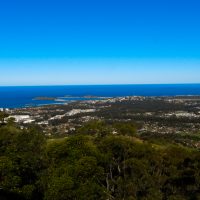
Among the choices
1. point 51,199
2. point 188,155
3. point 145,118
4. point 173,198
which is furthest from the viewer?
point 145,118

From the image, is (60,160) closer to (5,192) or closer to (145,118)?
(5,192)

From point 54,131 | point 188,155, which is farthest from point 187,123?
point 188,155

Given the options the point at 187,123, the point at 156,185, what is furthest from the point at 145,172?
the point at 187,123

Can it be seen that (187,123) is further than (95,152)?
Yes

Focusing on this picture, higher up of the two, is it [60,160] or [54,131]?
[60,160]

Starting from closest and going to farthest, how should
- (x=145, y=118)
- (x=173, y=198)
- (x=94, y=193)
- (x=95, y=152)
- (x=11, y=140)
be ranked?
1. (x=94, y=193)
2. (x=173, y=198)
3. (x=95, y=152)
4. (x=11, y=140)
5. (x=145, y=118)

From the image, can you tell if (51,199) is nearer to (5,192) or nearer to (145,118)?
(5,192)
